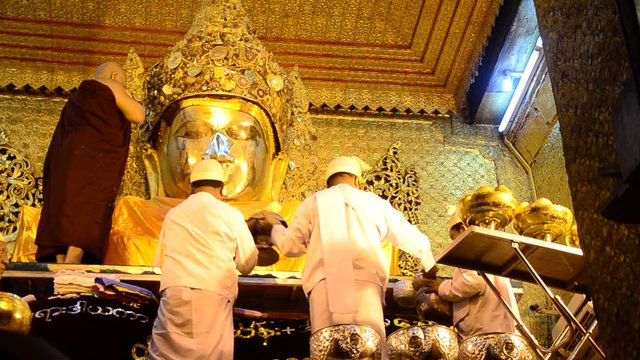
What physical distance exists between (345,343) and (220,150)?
256cm

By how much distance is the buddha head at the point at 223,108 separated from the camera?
5324 mm

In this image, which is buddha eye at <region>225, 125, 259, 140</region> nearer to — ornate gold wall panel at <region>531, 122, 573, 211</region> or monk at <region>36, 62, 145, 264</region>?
monk at <region>36, 62, 145, 264</region>

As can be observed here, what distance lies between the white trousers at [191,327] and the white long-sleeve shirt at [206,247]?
4cm

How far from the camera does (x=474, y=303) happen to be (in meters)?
3.66

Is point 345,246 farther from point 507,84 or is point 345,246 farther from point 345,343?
point 507,84

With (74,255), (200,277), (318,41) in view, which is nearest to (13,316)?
(200,277)

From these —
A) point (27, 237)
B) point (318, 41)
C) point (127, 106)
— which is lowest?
point (27, 237)

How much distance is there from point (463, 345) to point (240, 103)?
2.75 m

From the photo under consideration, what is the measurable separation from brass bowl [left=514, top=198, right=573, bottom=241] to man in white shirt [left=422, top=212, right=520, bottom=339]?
Answer: 1.48 feet

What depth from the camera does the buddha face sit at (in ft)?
17.3

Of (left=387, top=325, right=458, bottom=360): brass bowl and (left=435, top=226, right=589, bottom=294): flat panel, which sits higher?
(left=435, top=226, right=589, bottom=294): flat panel

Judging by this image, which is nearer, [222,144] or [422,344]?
[422,344]

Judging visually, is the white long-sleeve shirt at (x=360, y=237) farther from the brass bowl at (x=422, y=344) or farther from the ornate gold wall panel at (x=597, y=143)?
the ornate gold wall panel at (x=597, y=143)

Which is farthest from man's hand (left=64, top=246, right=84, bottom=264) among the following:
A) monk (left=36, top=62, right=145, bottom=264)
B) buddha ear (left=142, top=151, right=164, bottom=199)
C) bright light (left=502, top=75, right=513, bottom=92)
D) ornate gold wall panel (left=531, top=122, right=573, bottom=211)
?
bright light (left=502, top=75, right=513, bottom=92)
